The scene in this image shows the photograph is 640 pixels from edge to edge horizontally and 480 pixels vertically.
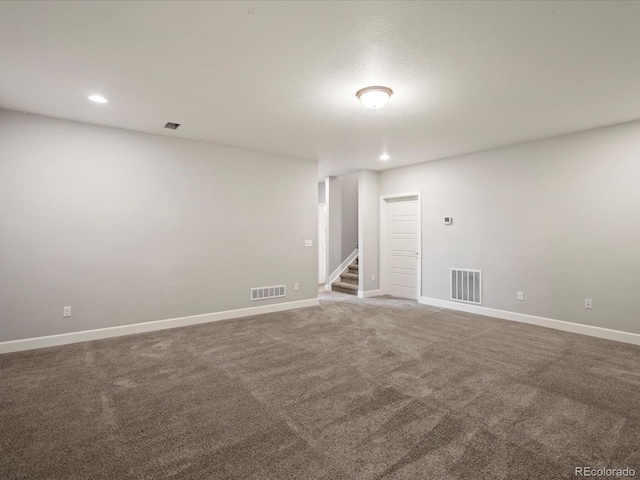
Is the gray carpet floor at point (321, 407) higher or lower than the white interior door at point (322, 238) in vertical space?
lower

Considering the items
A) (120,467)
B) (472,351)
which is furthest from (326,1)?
(472,351)

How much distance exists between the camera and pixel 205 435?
2.13 meters

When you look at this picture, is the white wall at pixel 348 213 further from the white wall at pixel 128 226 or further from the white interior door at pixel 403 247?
the white wall at pixel 128 226

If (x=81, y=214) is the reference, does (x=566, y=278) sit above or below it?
below

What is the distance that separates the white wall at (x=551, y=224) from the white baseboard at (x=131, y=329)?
340 centimetres

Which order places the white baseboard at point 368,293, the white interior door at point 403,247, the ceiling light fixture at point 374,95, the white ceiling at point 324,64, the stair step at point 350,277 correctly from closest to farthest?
the white ceiling at point 324,64 < the ceiling light fixture at point 374,95 < the white interior door at point 403,247 < the white baseboard at point 368,293 < the stair step at point 350,277

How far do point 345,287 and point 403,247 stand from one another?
5.54 feet

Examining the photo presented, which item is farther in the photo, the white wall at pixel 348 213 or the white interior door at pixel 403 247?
the white wall at pixel 348 213

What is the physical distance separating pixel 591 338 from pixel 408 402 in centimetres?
331

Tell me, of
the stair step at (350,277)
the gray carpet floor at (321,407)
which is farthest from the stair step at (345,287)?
the gray carpet floor at (321,407)

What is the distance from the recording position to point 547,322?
470 centimetres

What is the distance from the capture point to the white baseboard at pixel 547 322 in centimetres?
405

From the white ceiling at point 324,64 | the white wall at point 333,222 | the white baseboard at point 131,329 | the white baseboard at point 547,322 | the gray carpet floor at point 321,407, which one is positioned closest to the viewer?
the gray carpet floor at point 321,407

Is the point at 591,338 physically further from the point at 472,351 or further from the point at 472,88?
the point at 472,88
